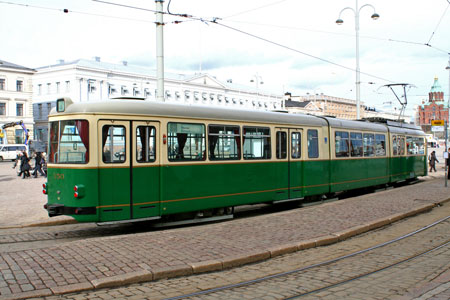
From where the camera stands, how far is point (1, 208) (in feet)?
45.1

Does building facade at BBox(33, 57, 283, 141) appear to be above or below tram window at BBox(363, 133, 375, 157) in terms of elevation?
above

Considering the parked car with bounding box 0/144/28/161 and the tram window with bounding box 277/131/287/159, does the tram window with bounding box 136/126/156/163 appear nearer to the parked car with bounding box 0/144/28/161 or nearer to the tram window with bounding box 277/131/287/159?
the tram window with bounding box 277/131/287/159

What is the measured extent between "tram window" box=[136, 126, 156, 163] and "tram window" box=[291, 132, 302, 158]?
527 centimetres

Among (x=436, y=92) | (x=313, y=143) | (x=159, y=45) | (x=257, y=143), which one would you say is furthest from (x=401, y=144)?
(x=436, y=92)

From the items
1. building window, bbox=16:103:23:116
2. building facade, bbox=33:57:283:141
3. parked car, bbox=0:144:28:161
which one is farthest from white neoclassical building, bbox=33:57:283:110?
parked car, bbox=0:144:28:161

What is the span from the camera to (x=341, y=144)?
→ 16391 millimetres

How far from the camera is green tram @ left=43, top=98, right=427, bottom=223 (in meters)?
9.34

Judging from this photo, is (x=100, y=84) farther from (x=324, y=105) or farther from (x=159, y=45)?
(x=159, y=45)

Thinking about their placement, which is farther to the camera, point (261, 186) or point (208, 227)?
point (261, 186)

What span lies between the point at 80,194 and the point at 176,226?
287 centimetres

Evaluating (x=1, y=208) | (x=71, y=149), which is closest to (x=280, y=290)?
(x=71, y=149)

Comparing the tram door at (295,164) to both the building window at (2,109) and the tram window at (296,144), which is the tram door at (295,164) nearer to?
the tram window at (296,144)

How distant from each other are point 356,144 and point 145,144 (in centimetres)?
1015

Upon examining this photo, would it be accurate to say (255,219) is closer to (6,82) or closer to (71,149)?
(71,149)
